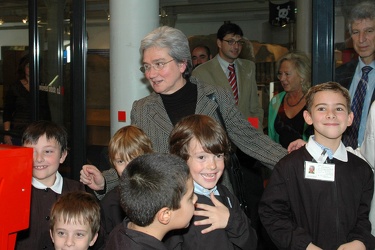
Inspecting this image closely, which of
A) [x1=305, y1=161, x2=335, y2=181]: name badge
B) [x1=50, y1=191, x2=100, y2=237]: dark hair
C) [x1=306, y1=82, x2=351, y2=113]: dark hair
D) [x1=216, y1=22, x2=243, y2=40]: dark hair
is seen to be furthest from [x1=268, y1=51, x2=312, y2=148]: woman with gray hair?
[x1=50, y1=191, x2=100, y2=237]: dark hair

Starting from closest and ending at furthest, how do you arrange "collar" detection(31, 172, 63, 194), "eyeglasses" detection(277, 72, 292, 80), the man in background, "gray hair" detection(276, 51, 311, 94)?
"collar" detection(31, 172, 63, 194) < "gray hair" detection(276, 51, 311, 94) < "eyeglasses" detection(277, 72, 292, 80) < the man in background

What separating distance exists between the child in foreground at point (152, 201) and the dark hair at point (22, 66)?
14.0 feet

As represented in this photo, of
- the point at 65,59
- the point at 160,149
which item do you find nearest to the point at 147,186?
the point at 160,149

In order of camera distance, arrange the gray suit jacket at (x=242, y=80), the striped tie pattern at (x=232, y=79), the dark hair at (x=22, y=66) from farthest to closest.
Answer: the dark hair at (x=22, y=66), the striped tie pattern at (x=232, y=79), the gray suit jacket at (x=242, y=80)

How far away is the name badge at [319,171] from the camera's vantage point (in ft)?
8.66

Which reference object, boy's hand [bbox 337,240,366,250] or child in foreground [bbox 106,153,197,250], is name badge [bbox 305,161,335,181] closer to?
boy's hand [bbox 337,240,366,250]

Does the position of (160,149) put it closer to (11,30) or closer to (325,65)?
(325,65)

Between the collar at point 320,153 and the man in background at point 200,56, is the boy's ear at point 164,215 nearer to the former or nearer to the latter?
the collar at point 320,153

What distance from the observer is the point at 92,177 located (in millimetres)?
3059

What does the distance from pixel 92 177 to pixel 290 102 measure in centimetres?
168

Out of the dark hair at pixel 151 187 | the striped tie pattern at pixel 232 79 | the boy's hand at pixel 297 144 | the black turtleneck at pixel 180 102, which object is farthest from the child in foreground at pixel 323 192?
the striped tie pattern at pixel 232 79

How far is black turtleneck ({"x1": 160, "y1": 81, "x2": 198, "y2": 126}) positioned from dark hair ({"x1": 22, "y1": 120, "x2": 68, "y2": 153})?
0.65 m

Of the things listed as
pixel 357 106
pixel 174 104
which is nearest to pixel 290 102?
pixel 357 106

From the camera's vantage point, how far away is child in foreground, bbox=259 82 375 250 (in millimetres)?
2621
